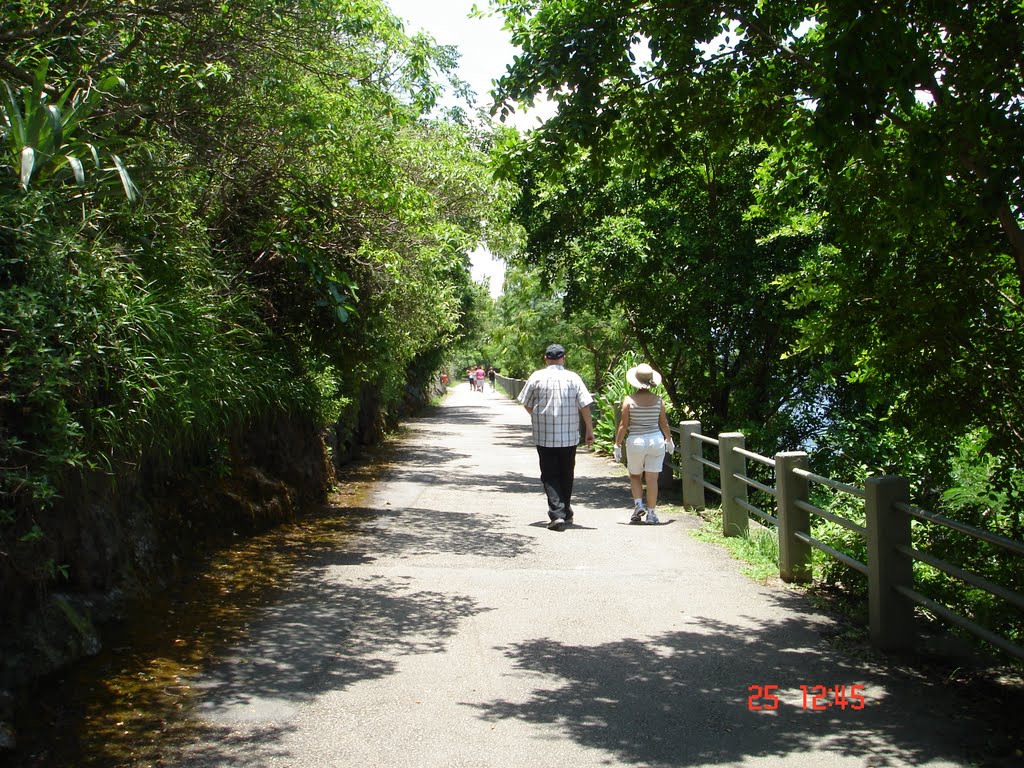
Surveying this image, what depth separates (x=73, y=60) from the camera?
7.44 meters

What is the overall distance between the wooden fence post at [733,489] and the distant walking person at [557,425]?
4.66 feet

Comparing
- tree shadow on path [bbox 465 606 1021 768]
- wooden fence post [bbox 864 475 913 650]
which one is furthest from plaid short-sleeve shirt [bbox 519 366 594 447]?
wooden fence post [bbox 864 475 913 650]

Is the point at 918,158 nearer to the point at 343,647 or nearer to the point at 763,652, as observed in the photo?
the point at 763,652

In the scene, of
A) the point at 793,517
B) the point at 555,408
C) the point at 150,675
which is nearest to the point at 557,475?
the point at 555,408

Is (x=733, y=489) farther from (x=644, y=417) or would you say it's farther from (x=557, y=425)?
(x=557, y=425)

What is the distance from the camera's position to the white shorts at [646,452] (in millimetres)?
10773

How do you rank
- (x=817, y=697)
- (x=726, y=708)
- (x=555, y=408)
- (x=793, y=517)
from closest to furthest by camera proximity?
(x=726, y=708), (x=817, y=697), (x=793, y=517), (x=555, y=408)

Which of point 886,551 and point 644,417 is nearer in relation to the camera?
point 886,551

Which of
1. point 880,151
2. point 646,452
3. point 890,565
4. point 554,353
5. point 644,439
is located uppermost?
point 880,151

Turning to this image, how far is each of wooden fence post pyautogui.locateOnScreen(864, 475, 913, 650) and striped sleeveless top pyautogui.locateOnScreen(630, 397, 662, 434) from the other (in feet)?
16.0

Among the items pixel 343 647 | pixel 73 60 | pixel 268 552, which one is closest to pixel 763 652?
pixel 343 647

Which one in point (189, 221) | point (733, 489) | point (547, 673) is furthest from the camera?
point (733, 489)

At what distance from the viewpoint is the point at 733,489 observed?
31.5 ft

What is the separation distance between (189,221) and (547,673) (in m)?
4.91
